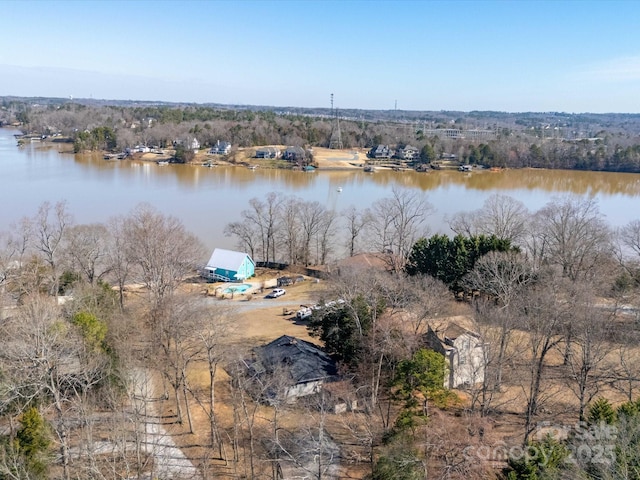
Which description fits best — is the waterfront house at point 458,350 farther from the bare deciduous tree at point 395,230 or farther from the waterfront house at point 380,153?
the waterfront house at point 380,153

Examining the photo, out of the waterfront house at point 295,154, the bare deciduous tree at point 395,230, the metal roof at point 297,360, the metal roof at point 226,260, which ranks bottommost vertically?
the metal roof at point 297,360

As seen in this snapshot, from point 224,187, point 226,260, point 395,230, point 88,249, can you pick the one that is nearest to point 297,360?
point 88,249

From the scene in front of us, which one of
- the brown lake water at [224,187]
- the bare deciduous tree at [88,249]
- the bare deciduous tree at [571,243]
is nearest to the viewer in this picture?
the bare deciduous tree at [88,249]

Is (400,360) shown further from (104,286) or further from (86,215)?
(86,215)

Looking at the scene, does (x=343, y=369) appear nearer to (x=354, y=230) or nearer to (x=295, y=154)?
(x=354, y=230)

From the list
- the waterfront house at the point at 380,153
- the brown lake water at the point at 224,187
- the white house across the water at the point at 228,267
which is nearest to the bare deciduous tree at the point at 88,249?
the white house across the water at the point at 228,267

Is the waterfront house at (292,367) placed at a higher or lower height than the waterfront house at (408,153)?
lower
